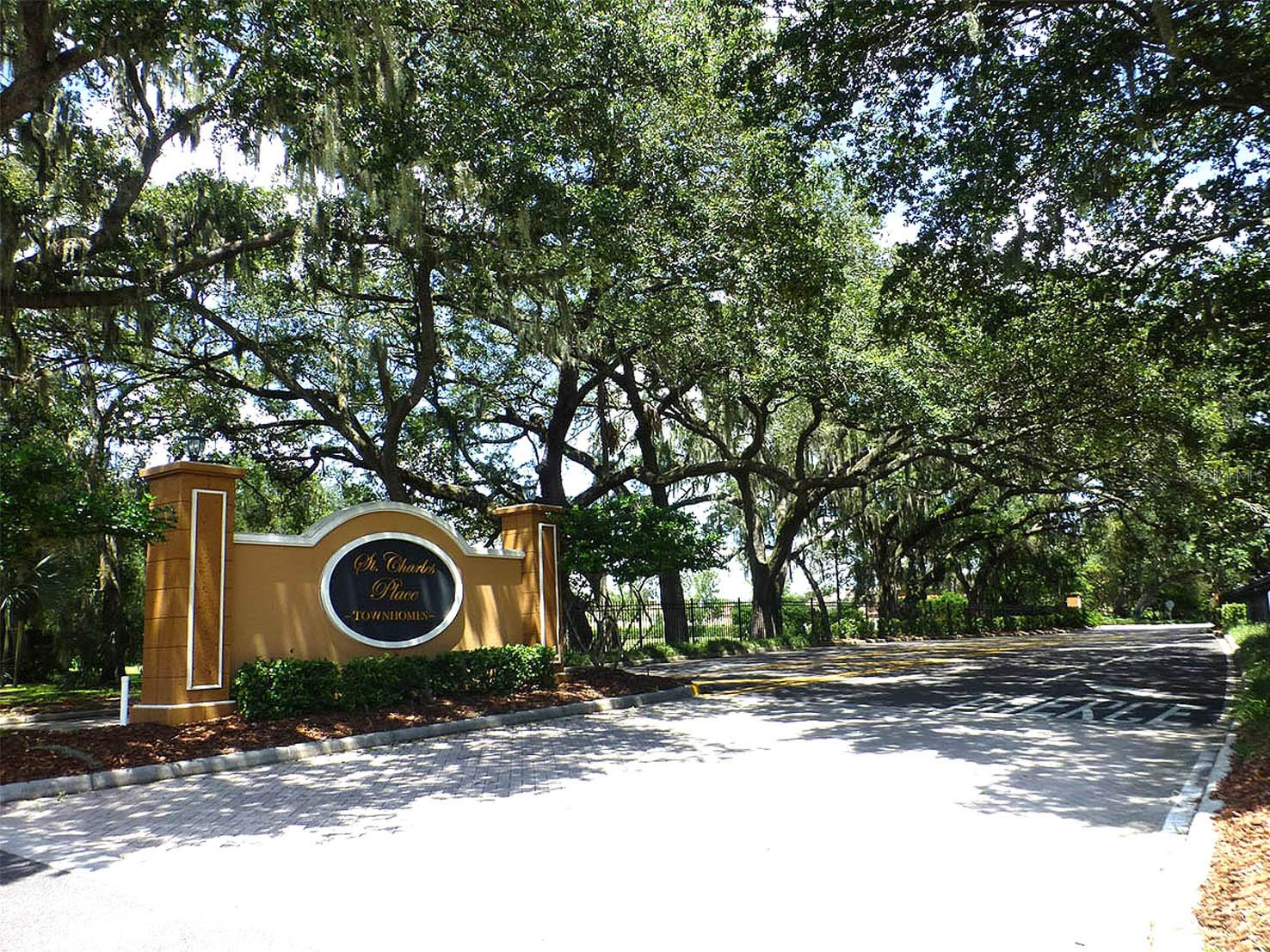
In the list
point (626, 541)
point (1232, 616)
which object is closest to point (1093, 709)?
point (626, 541)

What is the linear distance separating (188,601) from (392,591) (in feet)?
9.70

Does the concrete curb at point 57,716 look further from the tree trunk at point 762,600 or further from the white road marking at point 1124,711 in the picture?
A: the tree trunk at point 762,600

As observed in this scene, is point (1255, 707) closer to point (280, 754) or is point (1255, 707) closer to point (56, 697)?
point (280, 754)

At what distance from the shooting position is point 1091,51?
9430 millimetres

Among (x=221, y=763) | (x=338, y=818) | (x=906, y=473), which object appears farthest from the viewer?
(x=906, y=473)

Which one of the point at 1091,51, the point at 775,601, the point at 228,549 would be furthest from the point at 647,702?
the point at 775,601

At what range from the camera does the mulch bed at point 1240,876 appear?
12.0 ft

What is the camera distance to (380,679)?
11.8 m

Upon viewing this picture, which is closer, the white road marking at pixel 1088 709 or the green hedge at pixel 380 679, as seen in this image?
the green hedge at pixel 380 679

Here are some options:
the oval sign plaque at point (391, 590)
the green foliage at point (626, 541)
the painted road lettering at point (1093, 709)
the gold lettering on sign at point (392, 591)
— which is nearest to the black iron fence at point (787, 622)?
the green foliage at point (626, 541)

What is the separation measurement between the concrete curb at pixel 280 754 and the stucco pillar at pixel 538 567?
2.10 metres

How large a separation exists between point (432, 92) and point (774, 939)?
35.5 feet

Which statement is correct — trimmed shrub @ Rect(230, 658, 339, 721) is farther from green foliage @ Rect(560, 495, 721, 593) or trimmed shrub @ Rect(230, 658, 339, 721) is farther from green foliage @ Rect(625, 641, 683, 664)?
green foliage @ Rect(625, 641, 683, 664)

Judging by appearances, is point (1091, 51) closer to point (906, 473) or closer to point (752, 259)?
point (752, 259)
